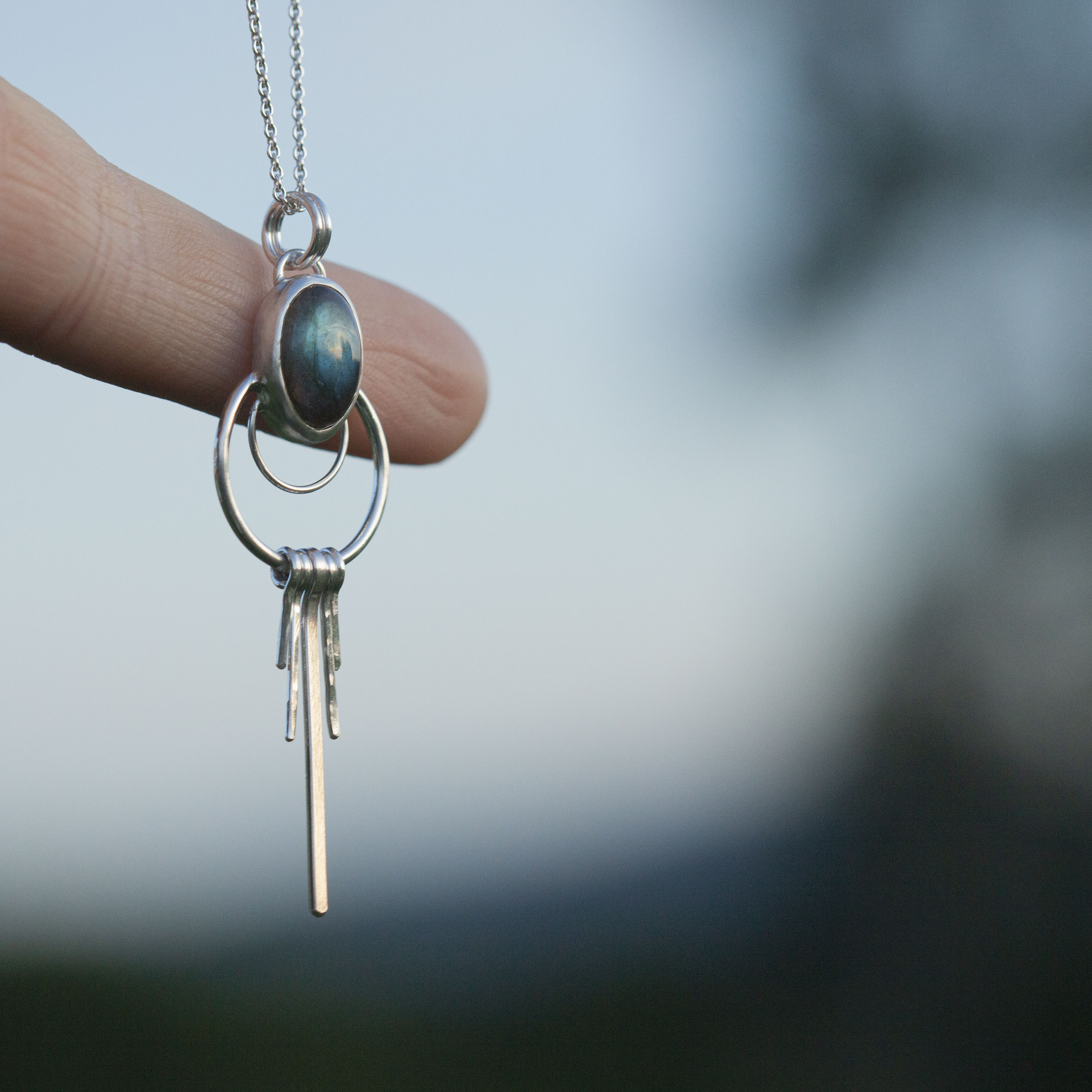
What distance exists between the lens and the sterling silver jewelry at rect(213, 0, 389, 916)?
4.16 feet

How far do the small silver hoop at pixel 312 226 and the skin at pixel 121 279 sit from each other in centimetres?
11

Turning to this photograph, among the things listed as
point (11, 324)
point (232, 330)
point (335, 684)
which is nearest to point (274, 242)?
point (232, 330)

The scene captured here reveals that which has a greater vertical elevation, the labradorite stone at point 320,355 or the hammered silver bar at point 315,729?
the labradorite stone at point 320,355

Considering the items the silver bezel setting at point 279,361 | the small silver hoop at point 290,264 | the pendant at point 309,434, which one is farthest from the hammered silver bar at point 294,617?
the small silver hoop at point 290,264

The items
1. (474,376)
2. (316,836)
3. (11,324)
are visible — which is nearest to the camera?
(316,836)

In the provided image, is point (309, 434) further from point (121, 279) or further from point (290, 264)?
point (121, 279)

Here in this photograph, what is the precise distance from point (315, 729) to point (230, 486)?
0.32 metres

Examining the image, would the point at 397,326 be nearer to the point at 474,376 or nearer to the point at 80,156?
the point at 474,376

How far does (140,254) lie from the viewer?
4.82 ft

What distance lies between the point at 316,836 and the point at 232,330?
765 millimetres

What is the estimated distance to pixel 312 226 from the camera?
142 centimetres

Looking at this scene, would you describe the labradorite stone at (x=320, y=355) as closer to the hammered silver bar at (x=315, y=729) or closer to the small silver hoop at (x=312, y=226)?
the small silver hoop at (x=312, y=226)

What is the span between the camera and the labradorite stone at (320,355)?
4.39 feet

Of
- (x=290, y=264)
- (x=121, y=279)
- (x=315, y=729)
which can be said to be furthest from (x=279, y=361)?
(x=315, y=729)
